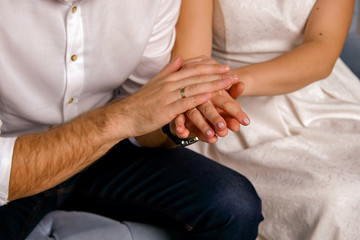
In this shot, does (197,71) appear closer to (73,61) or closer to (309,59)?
(73,61)

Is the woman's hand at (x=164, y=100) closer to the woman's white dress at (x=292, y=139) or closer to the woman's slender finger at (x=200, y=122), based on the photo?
the woman's slender finger at (x=200, y=122)

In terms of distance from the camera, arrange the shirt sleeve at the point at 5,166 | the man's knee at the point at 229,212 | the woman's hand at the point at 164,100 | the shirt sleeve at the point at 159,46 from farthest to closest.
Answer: the shirt sleeve at the point at 159,46 → the man's knee at the point at 229,212 → the woman's hand at the point at 164,100 → the shirt sleeve at the point at 5,166

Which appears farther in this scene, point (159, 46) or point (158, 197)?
point (159, 46)

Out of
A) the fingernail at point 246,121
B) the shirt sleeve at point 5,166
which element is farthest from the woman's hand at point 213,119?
the shirt sleeve at point 5,166

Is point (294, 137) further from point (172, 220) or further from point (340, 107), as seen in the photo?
point (172, 220)

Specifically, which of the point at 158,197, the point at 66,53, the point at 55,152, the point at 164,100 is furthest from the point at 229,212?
the point at 66,53

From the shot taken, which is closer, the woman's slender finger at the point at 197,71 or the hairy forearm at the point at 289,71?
the woman's slender finger at the point at 197,71

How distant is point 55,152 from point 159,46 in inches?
18.9

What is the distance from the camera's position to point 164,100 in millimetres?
1053

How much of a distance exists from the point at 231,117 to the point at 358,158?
43 centimetres

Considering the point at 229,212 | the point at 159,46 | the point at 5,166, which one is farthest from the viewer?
the point at 159,46

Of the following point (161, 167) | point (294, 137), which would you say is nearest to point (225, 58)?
point (294, 137)

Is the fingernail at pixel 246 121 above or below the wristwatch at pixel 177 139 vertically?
above

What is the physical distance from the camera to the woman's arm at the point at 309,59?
133 cm
